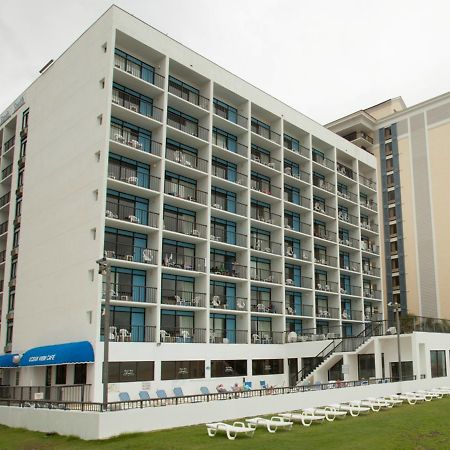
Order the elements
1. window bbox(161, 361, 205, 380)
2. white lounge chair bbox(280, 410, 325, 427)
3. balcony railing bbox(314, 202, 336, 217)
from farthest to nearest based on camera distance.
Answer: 1. balcony railing bbox(314, 202, 336, 217)
2. window bbox(161, 361, 205, 380)
3. white lounge chair bbox(280, 410, 325, 427)

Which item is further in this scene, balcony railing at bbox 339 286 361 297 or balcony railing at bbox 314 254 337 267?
balcony railing at bbox 339 286 361 297

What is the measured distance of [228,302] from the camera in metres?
46.9

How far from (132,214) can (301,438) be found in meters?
22.7

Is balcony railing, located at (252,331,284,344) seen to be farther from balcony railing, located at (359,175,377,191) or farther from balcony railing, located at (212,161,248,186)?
balcony railing, located at (359,175,377,191)

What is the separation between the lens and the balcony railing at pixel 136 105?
4134cm

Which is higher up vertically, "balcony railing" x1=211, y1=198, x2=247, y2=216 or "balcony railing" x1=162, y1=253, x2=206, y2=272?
"balcony railing" x1=211, y1=198, x2=247, y2=216

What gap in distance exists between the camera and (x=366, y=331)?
153ft

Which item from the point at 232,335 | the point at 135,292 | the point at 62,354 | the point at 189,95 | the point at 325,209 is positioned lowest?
the point at 62,354

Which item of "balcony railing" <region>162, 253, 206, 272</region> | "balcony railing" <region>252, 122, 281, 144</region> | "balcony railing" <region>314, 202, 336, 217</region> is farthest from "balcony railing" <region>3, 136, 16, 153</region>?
"balcony railing" <region>314, 202, 336, 217</region>

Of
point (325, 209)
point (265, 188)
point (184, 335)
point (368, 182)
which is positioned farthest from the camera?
point (368, 182)

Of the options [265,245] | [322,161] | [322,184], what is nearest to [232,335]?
[265,245]

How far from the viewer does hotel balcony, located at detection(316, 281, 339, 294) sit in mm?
55922

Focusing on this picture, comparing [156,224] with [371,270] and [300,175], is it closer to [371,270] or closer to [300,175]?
[300,175]

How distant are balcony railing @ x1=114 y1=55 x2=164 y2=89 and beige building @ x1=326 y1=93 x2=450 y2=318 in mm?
36946
